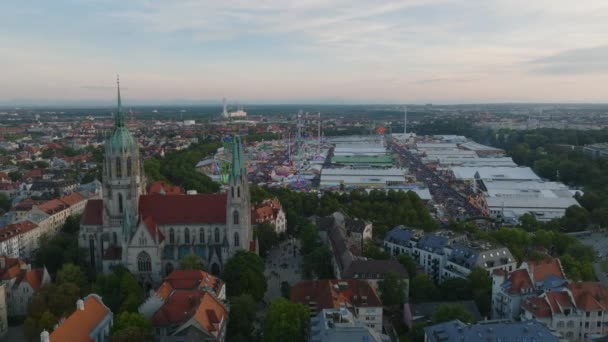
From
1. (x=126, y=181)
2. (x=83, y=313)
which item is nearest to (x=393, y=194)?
(x=126, y=181)

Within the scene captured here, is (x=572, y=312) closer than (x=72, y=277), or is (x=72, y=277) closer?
(x=572, y=312)

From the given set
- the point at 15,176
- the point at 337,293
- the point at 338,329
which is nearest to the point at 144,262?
the point at 337,293

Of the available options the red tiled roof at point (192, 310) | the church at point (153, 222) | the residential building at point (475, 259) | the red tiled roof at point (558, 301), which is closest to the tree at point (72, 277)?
the church at point (153, 222)

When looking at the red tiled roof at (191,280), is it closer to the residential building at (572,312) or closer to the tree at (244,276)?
the tree at (244,276)

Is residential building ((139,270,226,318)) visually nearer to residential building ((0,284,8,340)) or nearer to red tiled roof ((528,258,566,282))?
residential building ((0,284,8,340))

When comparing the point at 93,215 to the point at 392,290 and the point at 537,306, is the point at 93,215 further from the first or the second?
the point at 537,306
